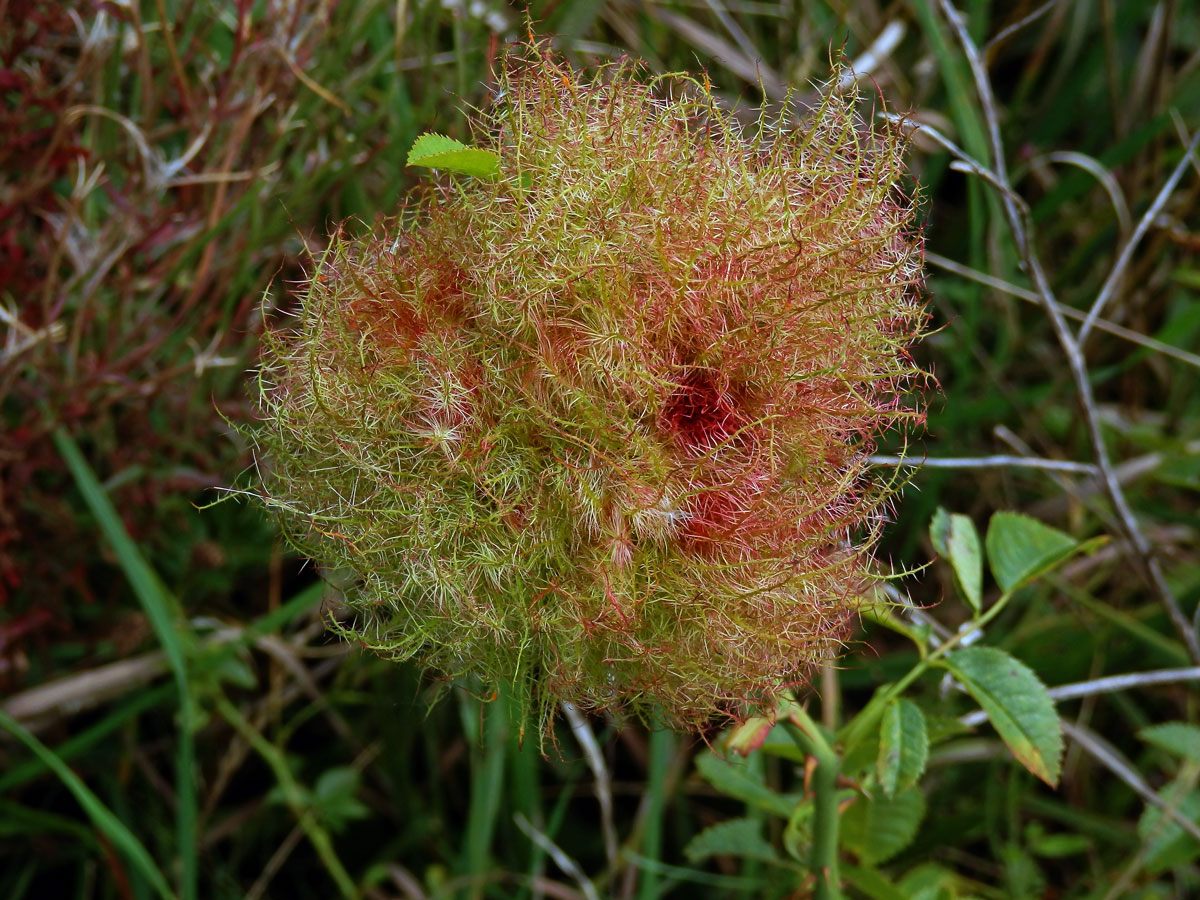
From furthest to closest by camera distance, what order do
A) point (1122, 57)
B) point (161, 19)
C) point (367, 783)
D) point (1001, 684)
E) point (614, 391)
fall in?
point (1122, 57) → point (367, 783) → point (161, 19) → point (1001, 684) → point (614, 391)

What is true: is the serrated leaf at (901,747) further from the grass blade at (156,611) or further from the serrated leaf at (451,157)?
the grass blade at (156,611)

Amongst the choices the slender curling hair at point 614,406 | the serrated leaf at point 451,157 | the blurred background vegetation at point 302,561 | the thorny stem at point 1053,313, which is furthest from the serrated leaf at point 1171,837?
the serrated leaf at point 451,157

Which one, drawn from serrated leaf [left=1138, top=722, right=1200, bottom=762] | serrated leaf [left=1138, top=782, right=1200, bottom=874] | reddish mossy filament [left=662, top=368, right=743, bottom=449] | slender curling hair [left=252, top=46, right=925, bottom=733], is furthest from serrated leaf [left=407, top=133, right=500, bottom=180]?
serrated leaf [left=1138, top=782, right=1200, bottom=874]

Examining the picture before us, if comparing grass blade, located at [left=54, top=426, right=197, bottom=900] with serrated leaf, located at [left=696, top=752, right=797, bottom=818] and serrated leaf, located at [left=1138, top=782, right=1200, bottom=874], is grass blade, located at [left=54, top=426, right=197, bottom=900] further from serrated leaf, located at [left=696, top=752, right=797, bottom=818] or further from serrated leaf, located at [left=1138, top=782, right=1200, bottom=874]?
serrated leaf, located at [left=1138, top=782, right=1200, bottom=874]

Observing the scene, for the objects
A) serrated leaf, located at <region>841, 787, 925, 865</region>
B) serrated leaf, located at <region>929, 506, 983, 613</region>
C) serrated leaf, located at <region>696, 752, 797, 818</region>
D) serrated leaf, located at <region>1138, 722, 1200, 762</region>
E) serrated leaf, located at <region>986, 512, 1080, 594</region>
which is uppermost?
serrated leaf, located at <region>929, 506, 983, 613</region>

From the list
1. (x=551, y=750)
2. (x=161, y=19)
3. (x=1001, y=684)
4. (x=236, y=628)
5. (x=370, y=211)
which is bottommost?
(x=551, y=750)

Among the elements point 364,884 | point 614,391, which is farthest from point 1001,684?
point 364,884

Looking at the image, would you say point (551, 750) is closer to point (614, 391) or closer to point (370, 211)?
point (370, 211)
